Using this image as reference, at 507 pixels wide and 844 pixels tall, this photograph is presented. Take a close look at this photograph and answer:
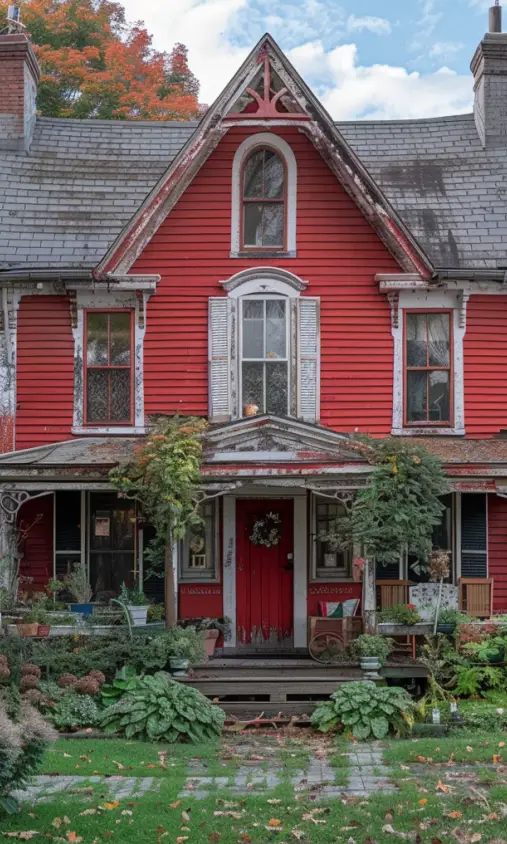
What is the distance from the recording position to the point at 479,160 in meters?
20.3

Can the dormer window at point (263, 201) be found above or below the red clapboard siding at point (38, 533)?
above

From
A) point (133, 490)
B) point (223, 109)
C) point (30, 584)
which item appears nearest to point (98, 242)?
point (223, 109)

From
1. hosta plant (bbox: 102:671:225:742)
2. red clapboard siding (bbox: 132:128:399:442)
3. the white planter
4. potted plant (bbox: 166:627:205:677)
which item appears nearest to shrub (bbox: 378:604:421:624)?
potted plant (bbox: 166:627:205:677)

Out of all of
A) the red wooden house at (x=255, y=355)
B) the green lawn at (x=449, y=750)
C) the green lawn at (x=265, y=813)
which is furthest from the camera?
the red wooden house at (x=255, y=355)

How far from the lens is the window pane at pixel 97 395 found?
1805cm

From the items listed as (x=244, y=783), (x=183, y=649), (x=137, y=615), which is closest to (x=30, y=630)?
(x=137, y=615)

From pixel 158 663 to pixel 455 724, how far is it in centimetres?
412

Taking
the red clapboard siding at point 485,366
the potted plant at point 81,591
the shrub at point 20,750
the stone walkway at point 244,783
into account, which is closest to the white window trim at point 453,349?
the red clapboard siding at point 485,366

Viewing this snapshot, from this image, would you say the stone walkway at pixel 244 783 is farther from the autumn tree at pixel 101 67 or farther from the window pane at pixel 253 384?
the autumn tree at pixel 101 67

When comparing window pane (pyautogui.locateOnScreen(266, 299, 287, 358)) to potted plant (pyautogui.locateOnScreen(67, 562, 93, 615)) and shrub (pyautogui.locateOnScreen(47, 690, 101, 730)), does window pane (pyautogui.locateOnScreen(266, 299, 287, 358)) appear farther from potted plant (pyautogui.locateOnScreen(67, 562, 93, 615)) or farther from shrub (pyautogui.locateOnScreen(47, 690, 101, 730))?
shrub (pyautogui.locateOnScreen(47, 690, 101, 730))

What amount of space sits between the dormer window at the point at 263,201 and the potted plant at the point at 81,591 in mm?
5905

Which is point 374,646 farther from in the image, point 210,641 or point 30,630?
point 30,630

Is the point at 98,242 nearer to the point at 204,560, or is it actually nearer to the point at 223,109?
the point at 223,109

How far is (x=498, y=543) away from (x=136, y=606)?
6.15 metres
